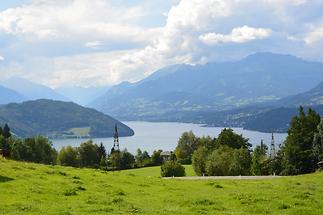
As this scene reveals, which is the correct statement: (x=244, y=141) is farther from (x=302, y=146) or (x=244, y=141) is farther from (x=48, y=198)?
(x=48, y=198)

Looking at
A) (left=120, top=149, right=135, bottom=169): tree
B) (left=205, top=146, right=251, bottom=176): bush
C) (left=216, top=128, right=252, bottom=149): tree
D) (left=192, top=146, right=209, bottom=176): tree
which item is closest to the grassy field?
(left=205, top=146, right=251, bottom=176): bush

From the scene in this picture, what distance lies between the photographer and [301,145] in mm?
77688

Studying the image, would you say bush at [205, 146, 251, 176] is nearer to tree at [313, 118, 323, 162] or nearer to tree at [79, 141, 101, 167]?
tree at [313, 118, 323, 162]

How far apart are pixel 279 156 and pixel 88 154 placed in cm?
6617

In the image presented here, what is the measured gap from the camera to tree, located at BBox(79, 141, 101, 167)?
449 ft

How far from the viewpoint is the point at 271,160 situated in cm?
8969

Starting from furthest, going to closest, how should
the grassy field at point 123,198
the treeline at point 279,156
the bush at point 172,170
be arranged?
the bush at point 172,170 → the treeline at point 279,156 → the grassy field at point 123,198

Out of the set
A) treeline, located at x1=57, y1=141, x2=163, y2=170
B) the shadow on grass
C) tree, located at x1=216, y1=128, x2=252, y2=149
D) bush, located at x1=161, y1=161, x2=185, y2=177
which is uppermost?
tree, located at x1=216, y1=128, x2=252, y2=149

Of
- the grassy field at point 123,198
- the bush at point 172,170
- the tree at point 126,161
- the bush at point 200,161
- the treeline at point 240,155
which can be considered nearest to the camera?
the grassy field at point 123,198

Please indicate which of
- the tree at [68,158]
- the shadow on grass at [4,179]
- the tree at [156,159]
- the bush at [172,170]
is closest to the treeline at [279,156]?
the bush at [172,170]

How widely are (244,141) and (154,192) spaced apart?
83.2 metres

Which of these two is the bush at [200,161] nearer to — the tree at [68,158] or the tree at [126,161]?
the tree at [126,161]

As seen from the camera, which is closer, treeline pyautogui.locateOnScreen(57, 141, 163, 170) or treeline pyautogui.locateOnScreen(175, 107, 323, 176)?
treeline pyautogui.locateOnScreen(175, 107, 323, 176)

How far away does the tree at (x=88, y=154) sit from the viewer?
13688cm
